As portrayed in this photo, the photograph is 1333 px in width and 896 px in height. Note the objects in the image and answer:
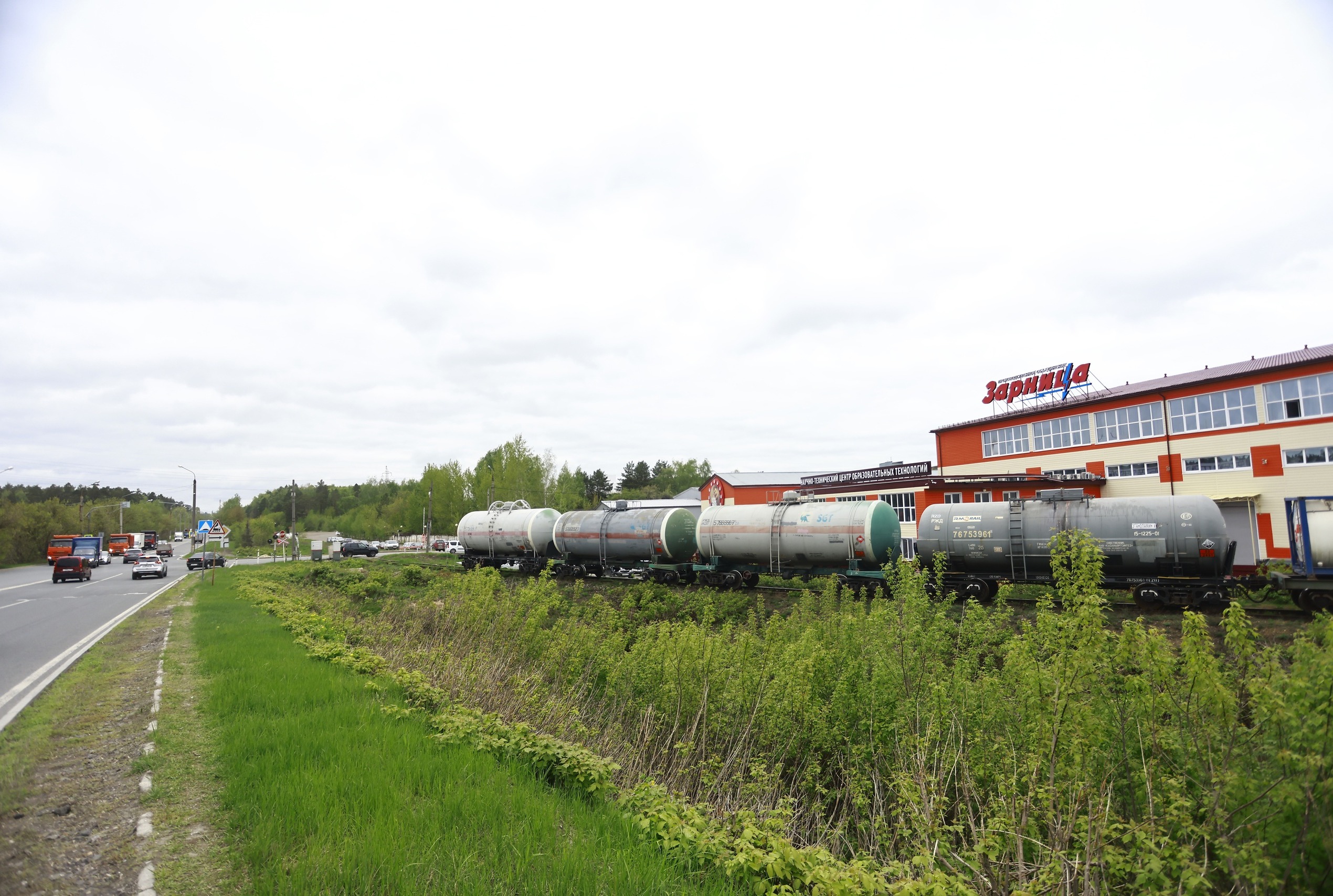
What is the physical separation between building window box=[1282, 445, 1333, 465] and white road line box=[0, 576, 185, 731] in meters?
46.0

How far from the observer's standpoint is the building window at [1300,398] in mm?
30562

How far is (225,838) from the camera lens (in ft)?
17.9

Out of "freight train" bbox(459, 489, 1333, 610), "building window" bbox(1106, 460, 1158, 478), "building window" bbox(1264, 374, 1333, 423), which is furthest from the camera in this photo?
"building window" bbox(1106, 460, 1158, 478)

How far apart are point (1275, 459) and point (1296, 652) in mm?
37788

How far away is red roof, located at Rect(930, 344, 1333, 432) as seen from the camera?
32031 millimetres

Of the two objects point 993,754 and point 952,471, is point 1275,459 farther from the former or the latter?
point 993,754

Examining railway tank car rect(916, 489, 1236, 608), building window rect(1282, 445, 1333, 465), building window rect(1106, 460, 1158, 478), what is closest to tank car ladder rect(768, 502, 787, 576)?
railway tank car rect(916, 489, 1236, 608)

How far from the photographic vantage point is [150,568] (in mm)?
44312

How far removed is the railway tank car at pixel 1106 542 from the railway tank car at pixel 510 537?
21230 mm

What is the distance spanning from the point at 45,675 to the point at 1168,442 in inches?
1855

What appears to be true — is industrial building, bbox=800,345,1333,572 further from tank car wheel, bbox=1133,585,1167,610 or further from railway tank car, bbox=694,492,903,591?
railway tank car, bbox=694,492,903,591

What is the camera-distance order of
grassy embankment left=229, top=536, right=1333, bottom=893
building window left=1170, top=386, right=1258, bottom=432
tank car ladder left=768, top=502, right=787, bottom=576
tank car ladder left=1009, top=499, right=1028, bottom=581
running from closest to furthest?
grassy embankment left=229, top=536, right=1333, bottom=893, tank car ladder left=1009, top=499, right=1028, bottom=581, tank car ladder left=768, top=502, right=787, bottom=576, building window left=1170, top=386, right=1258, bottom=432

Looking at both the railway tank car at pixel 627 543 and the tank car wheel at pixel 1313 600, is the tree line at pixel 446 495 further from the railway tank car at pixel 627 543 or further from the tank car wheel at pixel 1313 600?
the tank car wheel at pixel 1313 600

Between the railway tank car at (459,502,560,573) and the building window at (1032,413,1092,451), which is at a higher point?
the building window at (1032,413,1092,451)
